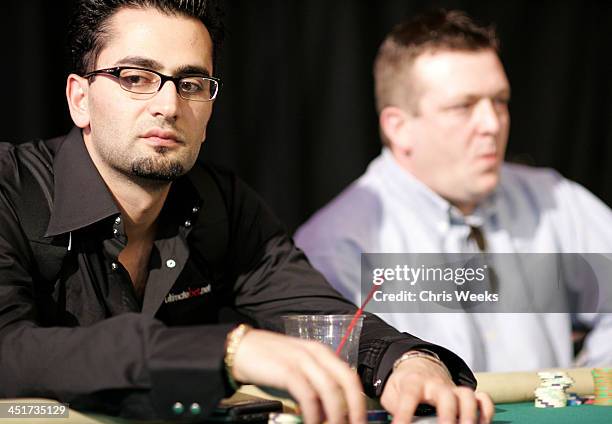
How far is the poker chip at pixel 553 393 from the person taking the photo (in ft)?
6.22

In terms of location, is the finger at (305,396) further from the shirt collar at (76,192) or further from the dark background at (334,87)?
the dark background at (334,87)

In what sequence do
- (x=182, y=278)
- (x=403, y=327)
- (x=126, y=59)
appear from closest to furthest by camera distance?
(x=126, y=59)
(x=182, y=278)
(x=403, y=327)

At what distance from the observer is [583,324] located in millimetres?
3760

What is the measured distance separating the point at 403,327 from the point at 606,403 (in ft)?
4.74

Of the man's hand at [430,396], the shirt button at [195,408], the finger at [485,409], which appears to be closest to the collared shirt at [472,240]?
the man's hand at [430,396]

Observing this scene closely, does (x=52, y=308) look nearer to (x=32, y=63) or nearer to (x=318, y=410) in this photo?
(x=318, y=410)

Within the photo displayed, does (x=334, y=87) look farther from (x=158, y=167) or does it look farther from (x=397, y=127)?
(x=158, y=167)

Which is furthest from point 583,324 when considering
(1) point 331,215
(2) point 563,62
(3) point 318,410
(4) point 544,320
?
(3) point 318,410

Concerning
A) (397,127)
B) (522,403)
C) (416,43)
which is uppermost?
(416,43)

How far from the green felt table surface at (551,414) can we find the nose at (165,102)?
996 mm

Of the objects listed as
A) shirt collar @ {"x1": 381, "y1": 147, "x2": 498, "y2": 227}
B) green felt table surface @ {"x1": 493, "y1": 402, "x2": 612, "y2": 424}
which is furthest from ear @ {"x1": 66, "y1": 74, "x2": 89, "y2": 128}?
shirt collar @ {"x1": 381, "y1": 147, "x2": 498, "y2": 227}

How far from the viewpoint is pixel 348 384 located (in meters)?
1.30

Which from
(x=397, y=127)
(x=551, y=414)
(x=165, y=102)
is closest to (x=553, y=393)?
(x=551, y=414)

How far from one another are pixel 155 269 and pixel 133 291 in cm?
9
